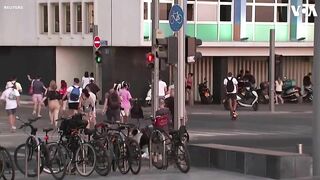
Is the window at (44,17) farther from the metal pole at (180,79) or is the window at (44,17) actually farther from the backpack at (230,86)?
the metal pole at (180,79)

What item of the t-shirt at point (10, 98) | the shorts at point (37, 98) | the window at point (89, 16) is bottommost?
the shorts at point (37, 98)

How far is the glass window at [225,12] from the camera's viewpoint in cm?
3716

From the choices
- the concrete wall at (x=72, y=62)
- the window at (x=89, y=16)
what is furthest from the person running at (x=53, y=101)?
the concrete wall at (x=72, y=62)

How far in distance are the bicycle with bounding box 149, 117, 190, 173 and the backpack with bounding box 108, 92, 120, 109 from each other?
298 inches

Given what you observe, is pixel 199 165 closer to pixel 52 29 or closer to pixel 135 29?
pixel 135 29

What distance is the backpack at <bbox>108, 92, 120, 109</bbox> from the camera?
71.9 ft

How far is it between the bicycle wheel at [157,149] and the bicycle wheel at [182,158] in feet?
1.65

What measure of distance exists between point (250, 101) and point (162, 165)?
20.4 m

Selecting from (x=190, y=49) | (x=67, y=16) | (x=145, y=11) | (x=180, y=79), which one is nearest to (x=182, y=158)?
(x=180, y=79)

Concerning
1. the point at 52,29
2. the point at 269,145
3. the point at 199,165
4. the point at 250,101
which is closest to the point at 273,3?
the point at 250,101

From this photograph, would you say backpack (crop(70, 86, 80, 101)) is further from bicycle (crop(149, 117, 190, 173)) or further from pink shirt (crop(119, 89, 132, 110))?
bicycle (crop(149, 117, 190, 173))

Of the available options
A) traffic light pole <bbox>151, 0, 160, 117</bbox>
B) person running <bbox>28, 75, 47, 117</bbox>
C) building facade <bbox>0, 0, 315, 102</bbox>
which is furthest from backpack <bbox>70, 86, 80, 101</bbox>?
building facade <bbox>0, 0, 315, 102</bbox>

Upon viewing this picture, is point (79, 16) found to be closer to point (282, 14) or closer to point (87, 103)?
point (282, 14)

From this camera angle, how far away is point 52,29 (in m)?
38.9
